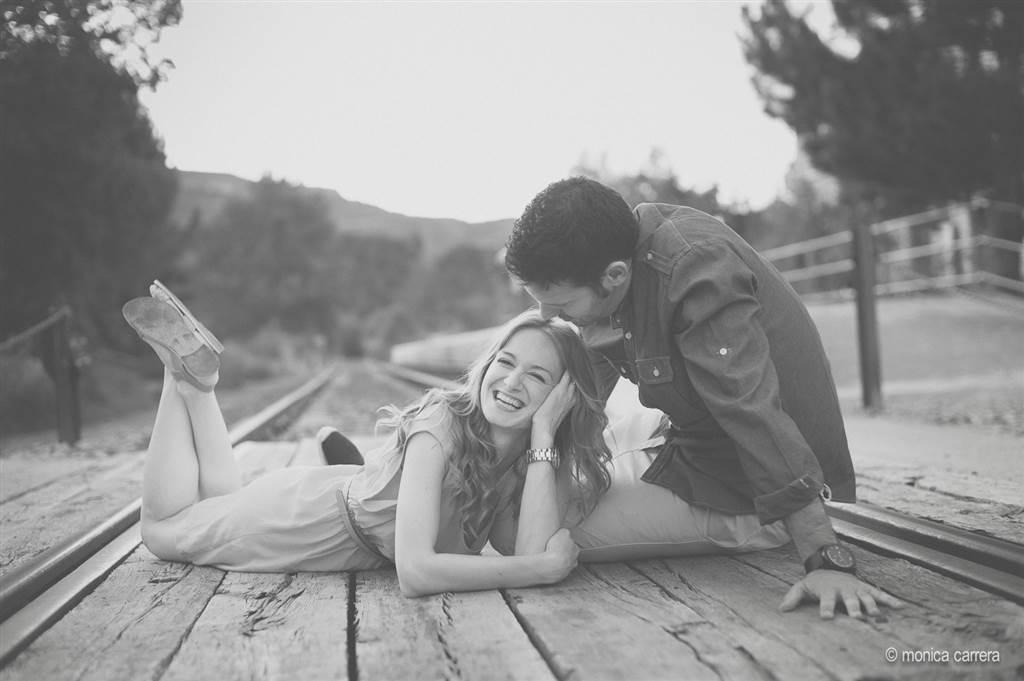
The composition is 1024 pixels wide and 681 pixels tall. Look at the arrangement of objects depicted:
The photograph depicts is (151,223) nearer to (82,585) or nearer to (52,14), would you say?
(52,14)

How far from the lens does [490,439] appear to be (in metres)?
2.44

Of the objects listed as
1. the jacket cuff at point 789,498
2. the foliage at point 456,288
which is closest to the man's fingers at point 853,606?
the jacket cuff at point 789,498

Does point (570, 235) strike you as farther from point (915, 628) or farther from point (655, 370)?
point (915, 628)

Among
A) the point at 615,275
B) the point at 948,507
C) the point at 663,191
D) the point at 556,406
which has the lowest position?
the point at 948,507

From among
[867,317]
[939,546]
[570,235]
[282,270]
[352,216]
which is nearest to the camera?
[570,235]

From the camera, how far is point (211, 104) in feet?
14.9

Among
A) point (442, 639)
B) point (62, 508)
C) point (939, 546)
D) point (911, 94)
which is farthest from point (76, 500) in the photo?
point (911, 94)

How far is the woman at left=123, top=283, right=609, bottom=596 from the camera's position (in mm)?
2174

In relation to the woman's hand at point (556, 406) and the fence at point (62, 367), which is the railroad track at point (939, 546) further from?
the fence at point (62, 367)

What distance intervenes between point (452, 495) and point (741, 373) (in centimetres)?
85

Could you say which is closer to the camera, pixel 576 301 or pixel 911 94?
pixel 576 301

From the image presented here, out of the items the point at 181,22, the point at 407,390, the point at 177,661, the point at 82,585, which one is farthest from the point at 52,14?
the point at 407,390

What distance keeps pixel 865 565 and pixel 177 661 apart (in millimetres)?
1668

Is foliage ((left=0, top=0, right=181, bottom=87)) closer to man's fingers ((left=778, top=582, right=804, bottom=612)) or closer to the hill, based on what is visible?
the hill
